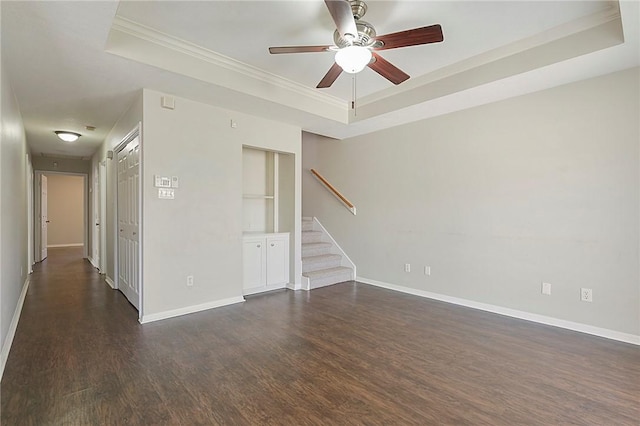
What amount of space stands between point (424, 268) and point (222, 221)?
9.50 feet

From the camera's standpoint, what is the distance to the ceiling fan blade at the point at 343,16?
1.94 metres

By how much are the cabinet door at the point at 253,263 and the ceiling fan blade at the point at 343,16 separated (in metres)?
3.04

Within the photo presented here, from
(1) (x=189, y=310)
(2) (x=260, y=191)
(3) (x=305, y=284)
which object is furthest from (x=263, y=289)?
(2) (x=260, y=191)

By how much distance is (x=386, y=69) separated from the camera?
278 centimetres

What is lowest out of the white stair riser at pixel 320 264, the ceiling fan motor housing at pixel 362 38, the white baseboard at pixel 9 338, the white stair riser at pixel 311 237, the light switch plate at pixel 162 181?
the white baseboard at pixel 9 338

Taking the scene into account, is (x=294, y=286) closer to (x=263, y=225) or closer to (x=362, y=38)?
(x=263, y=225)

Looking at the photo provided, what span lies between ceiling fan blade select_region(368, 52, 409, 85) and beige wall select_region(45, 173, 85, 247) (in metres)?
10.8

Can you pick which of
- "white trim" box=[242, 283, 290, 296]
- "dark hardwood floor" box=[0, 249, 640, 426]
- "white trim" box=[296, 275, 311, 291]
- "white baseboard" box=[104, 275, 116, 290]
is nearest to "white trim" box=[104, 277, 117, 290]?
"white baseboard" box=[104, 275, 116, 290]

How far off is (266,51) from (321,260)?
135 inches

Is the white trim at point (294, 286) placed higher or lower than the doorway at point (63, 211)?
lower

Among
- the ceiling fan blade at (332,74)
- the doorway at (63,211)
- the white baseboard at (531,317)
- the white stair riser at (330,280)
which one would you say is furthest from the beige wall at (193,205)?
the doorway at (63,211)

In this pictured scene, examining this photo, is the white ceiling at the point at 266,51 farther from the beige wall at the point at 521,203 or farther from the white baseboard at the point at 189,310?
the white baseboard at the point at 189,310

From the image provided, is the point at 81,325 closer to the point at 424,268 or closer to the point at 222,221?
the point at 222,221

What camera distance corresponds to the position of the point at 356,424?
1.81 metres
